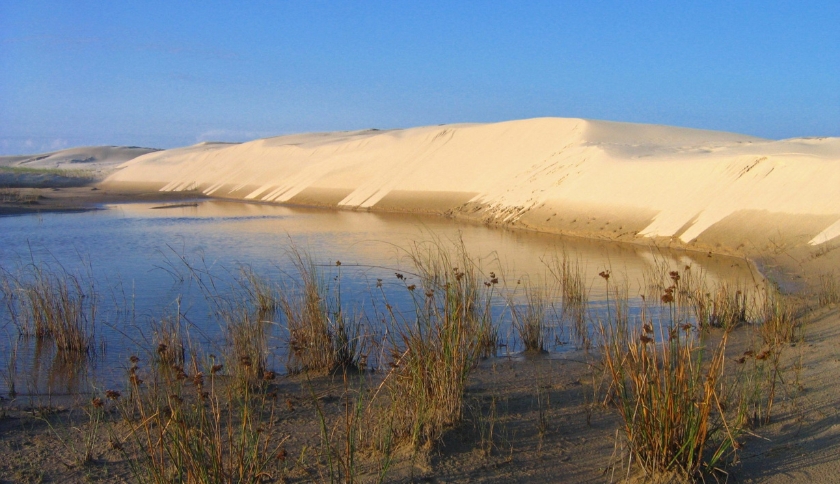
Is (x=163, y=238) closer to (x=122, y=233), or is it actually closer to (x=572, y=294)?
(x=122, y=233)

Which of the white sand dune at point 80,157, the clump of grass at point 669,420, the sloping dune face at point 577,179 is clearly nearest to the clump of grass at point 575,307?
the clump of grass at point 669,420

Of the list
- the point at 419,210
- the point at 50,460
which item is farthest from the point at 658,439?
the point at 419,210

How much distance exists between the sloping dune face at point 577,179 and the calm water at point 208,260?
1.34 m

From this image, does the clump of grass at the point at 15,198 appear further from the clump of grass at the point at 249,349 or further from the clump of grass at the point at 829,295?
the clump of grass at the point at 829,295

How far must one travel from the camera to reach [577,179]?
20.8 m

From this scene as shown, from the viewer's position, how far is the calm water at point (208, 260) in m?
6.62

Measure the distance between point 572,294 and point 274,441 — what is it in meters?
4.56

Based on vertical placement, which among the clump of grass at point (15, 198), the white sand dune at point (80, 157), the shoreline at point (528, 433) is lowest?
the shoreline at point (528, 433)

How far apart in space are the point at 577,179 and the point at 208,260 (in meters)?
11.7

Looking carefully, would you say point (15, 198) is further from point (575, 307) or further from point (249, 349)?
point (249, 349)

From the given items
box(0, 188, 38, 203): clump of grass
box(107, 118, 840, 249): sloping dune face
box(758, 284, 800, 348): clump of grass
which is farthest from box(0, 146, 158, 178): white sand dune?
box(758, 284, 800, 348): clump of grass

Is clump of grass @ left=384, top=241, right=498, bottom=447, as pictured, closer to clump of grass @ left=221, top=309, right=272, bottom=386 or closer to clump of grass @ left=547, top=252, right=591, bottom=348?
Result: clump of grass @ left=221, top=309, right=272, bottom=386

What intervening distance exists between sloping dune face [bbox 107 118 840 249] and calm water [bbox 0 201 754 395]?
1.34m

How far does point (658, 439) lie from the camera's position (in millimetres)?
3275
